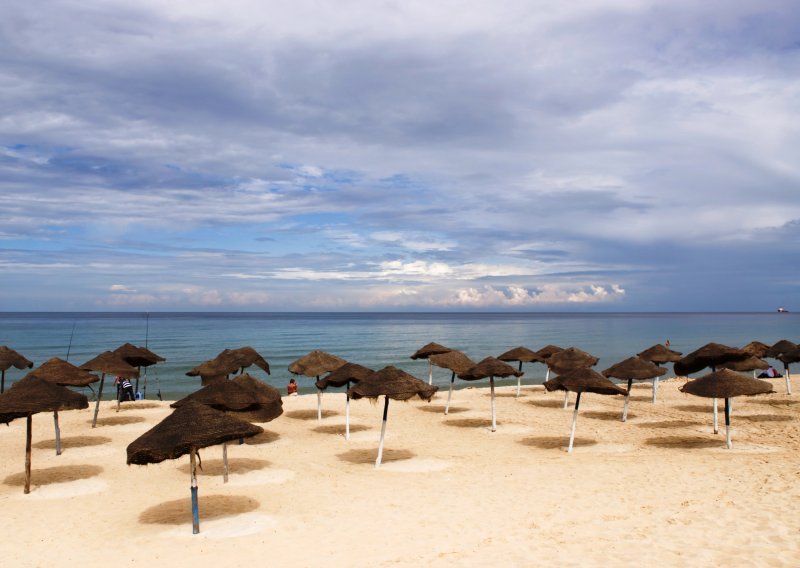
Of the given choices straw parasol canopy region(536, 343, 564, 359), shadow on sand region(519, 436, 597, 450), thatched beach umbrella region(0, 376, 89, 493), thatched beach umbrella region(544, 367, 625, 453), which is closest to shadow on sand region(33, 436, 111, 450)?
thatched beach umbrella region(0, 376, 89, 493)

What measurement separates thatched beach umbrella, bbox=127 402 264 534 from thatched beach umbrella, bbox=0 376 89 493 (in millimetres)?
4421

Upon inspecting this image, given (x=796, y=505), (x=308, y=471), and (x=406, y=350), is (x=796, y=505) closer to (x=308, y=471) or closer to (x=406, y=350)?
(x=308, y=471)

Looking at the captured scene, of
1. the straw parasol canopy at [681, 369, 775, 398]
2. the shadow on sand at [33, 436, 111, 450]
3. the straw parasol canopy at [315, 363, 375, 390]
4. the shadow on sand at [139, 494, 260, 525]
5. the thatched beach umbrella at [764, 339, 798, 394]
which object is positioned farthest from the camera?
the thatched beach umbrella at [764, 339, 798, 394]

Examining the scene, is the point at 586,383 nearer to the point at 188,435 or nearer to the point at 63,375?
the point at 188,435

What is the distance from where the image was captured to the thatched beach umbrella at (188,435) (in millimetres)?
11414

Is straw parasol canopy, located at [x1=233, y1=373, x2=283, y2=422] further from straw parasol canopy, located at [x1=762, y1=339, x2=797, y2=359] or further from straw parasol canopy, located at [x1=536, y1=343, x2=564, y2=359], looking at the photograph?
straw parasol canopy, located at [x1=762, y1=339, x2=797, y2=359]

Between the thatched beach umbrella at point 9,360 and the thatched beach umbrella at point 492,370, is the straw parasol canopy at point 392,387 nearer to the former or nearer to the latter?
the thatched beach umbrella at point 492,370

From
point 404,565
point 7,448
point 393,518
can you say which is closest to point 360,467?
point 393,518

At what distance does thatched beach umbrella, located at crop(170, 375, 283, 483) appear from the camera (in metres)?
15.6

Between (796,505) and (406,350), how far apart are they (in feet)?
200

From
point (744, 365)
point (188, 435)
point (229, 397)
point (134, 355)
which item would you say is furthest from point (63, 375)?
point (744, 365)

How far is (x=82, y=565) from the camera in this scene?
10.9 meters

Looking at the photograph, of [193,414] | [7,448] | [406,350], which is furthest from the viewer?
[406,350]

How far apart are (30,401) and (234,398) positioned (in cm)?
478
